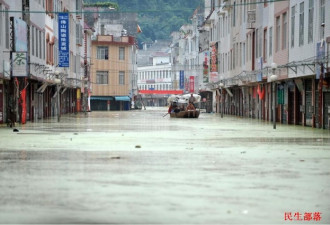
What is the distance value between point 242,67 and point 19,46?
2564 cm

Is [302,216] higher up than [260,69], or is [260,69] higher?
[260,69]

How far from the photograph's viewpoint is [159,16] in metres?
186

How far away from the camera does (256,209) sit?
9094 millimetres

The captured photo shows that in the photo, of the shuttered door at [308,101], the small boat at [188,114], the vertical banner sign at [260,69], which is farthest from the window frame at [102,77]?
the shuttered door at [308,101]

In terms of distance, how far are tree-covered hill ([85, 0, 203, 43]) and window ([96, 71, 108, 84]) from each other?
Answer: 44.7 metres

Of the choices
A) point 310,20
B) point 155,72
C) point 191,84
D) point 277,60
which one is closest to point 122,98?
point 191,84

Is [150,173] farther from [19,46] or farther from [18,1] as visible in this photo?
[18,1]

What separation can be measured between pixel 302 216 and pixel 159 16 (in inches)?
7022

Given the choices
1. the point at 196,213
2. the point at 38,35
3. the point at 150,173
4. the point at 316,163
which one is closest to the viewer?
the point at 196,213

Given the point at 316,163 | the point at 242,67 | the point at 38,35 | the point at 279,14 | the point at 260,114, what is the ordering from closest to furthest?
the point at 316,163 → the point at 279,14 → the point at 38,35 → the point at 260,114 → the point at 242,67

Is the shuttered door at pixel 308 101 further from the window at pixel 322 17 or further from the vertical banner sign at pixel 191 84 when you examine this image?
the vertical banner sign at pixel 191 84

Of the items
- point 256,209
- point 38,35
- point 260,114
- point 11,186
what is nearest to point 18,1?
point 38,35

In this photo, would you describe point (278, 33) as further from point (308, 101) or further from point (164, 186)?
point (164, 186)

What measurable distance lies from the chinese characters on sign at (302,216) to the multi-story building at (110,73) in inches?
4012
